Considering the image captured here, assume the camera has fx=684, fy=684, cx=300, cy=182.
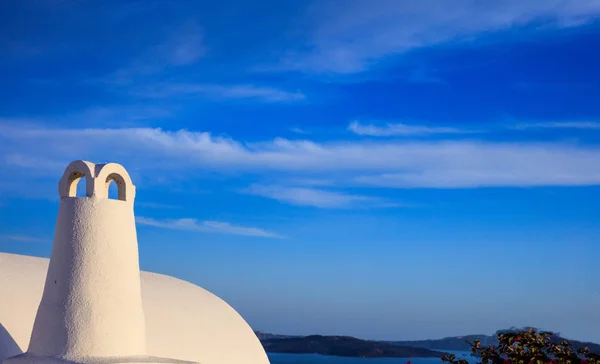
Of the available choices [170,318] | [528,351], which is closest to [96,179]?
[170,318]

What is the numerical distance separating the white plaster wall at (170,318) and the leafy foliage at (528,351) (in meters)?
6.41

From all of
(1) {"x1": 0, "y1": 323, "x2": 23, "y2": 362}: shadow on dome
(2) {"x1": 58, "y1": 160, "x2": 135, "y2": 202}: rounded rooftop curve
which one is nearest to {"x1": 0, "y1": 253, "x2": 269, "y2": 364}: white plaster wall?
(1) {"x1": 0, "y1": 323, "x2": 23, "y2": 362}: shadow on dome

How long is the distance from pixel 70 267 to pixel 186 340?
6716 mm

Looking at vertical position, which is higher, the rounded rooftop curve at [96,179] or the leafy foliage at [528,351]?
the rounded rooftop curve at [96,179]

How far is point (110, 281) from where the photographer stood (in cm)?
1112

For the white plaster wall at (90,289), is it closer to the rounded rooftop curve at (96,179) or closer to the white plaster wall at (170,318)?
the rounded rooftop curve at (96,179)

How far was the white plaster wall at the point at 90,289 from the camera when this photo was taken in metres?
10.7

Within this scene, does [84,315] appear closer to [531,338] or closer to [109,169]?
[109,169]

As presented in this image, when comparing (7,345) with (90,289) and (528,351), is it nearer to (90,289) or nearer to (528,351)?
(90,289)

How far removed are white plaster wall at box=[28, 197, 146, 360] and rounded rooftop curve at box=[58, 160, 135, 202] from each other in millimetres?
202

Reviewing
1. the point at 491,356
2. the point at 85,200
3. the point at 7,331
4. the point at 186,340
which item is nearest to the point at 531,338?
the point at 491,356

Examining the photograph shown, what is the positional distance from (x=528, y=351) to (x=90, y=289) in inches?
345

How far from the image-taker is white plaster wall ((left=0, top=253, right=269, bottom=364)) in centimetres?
1324

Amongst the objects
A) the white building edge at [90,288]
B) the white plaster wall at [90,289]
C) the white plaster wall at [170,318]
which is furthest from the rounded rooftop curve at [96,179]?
the white plaster wall at [170,318]
